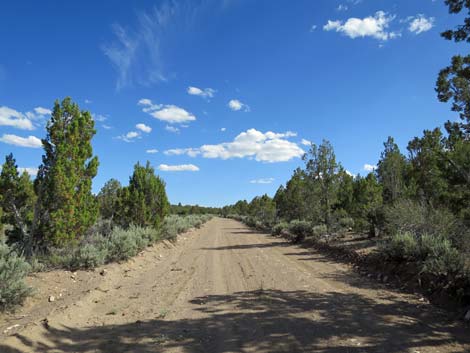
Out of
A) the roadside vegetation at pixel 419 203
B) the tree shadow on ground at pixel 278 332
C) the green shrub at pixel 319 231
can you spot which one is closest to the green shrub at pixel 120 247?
the tree shadow on ground at pixel 278 332

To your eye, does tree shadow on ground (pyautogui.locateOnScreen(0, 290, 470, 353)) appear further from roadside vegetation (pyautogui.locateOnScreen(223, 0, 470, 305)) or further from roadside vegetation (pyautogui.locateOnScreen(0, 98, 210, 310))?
roadside vegetation (pyautogui.locateOnScreen(0, 98, 210, 310))

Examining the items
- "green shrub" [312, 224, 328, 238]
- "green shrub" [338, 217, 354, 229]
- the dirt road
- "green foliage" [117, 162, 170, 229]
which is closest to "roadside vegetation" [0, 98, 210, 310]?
the dirt road

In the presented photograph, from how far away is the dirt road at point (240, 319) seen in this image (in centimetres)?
491

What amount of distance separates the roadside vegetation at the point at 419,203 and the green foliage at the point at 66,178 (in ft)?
33.8

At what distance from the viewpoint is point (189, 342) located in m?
5.03

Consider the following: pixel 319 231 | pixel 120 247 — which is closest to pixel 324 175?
pixel 319 231

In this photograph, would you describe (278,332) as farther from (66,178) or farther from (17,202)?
(17,202)

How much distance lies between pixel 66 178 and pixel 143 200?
8.80 meters

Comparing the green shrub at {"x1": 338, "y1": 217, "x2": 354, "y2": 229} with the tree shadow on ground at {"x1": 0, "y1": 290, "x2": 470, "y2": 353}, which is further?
the green shrub at {"x1": 338, "y1": 217, "x2": 354, "y2": 229}

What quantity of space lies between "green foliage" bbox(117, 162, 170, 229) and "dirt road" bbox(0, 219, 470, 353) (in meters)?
8.39

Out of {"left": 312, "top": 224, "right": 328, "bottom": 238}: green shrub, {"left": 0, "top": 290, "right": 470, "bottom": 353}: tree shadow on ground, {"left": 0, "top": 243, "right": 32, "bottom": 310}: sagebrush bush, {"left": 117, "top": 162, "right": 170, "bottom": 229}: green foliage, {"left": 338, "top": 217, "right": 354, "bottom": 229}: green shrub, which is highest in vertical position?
{"left": 117, "top": 162, "right": 170, "bottom": 229}: green foliage

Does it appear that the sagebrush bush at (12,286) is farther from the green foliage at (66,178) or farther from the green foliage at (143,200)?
the green foliage at (143,200)

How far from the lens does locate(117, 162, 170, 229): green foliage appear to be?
1859cm

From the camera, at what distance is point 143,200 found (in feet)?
61.4
